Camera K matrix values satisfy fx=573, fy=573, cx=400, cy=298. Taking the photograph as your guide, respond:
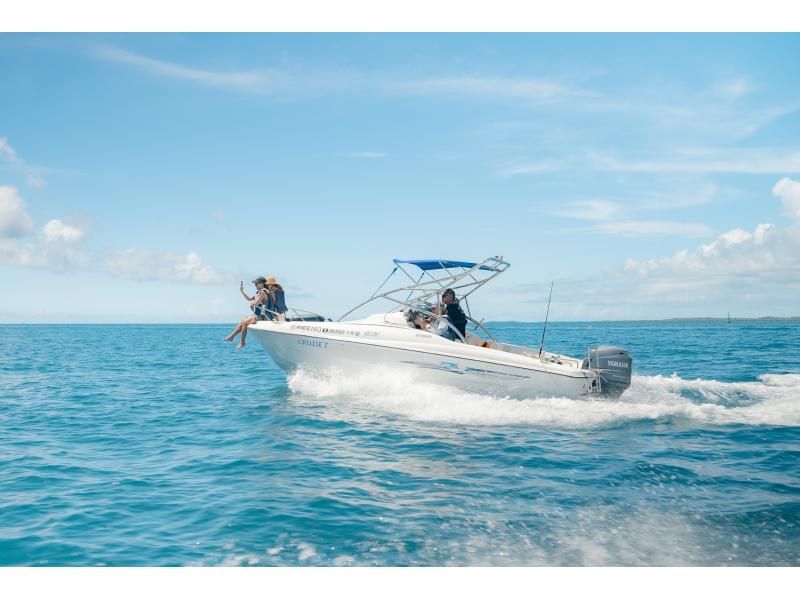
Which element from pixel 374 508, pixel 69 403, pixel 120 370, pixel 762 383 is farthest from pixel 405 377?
pixel 120 370

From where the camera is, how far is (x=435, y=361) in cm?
1188

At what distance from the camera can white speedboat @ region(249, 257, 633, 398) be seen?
458 inches

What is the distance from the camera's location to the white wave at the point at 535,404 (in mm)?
10625

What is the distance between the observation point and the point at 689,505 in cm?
629

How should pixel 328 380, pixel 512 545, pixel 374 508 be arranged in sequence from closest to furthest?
pixel 512 545, pixel 374 508, pixel 328 380

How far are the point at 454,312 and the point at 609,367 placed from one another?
3387 millimetres

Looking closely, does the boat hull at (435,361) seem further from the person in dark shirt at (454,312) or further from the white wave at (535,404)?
the person in dark shirt at (454,312)

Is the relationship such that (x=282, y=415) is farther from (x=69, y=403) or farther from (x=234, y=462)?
(x=69, y=403)

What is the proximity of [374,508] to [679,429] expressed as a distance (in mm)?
6365

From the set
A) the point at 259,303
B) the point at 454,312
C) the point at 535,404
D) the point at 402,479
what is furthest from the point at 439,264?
the point at 402,479

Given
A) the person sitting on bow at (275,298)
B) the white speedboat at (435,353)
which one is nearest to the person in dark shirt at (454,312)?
the white speedboat at (435,353)

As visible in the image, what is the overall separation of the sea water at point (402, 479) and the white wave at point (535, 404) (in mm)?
53

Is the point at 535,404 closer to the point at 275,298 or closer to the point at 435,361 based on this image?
the point at 435,361

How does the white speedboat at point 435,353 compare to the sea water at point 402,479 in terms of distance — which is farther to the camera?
the white speedboat at point 435,353
